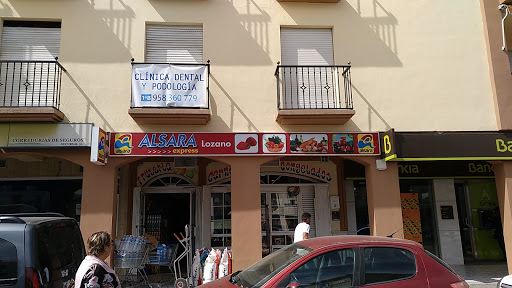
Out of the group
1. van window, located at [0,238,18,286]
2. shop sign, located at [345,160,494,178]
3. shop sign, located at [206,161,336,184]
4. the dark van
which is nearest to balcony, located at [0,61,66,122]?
shop sign, located at [206,161,336,184]

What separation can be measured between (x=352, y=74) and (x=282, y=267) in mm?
6304

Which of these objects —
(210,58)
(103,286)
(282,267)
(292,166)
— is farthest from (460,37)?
(103,286)

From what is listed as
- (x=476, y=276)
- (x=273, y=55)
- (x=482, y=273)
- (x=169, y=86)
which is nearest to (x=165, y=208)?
(x=169, y=86)

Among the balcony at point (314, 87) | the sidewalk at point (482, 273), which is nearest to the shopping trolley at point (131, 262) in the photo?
the balcony at point (314, 87)

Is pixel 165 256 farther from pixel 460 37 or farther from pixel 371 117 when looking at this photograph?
pixel 460 37

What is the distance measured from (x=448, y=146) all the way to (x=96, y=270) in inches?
321

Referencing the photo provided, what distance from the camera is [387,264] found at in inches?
181

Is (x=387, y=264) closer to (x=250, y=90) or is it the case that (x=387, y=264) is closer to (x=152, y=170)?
(x=250, y=90)

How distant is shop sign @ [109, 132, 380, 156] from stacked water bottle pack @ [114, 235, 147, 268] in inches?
76.9

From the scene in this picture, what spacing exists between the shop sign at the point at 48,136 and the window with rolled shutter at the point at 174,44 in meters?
2.37

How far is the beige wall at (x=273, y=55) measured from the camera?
29.9 ft

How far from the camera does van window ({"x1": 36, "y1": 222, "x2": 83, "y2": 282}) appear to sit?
4.34m

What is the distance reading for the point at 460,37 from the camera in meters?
9.83

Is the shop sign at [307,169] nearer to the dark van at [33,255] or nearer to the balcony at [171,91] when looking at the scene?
the balcony at [171,91]
